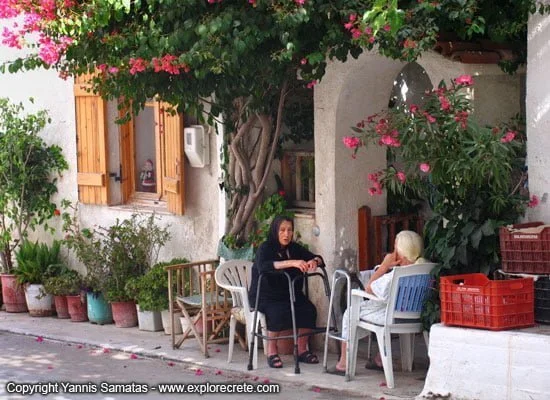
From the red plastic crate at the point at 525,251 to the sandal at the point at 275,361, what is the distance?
2.41 m

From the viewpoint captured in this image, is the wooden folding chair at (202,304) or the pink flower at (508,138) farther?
the wooden folding chair at (202,304)

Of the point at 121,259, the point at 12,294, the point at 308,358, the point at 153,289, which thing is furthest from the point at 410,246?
the point at 12,294

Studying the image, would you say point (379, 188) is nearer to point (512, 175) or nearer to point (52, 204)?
point (512, 175)

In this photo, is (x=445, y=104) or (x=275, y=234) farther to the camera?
(x=275, y=234)

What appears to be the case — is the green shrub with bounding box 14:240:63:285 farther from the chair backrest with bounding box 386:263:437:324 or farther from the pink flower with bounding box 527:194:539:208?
the pink flower with bounding box 527:194:539:208

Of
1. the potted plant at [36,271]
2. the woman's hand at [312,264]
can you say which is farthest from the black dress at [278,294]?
the potted plant at [36,271]

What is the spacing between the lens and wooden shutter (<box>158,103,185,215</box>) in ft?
40.1

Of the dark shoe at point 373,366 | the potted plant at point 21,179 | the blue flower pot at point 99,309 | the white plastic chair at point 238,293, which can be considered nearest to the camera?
the dark shoe at point 373,366

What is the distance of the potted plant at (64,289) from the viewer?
12.9 metres

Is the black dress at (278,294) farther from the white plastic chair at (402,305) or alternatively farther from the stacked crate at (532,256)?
the stacked crate at (532,256)

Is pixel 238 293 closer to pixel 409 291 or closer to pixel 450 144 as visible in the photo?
pixel 409 291

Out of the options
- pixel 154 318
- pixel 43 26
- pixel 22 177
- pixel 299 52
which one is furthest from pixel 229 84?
pixel 22 177

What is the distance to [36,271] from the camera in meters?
13.4

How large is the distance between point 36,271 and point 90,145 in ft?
4.93
